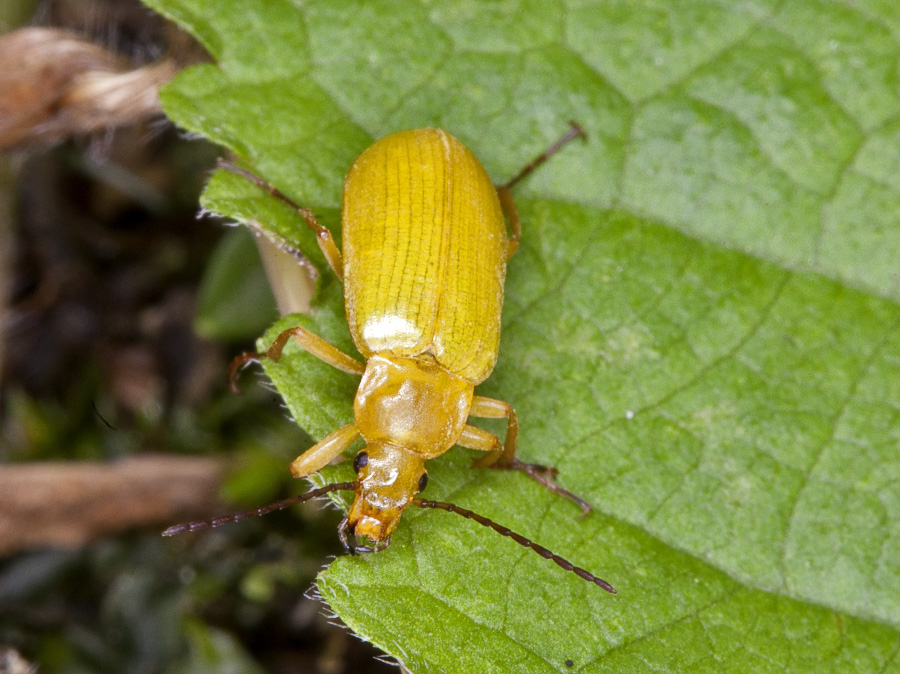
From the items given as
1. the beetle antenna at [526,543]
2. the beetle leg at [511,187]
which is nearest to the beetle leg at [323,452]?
the beetle antenna at [526,543]

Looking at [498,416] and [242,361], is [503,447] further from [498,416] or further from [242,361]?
[242,361]

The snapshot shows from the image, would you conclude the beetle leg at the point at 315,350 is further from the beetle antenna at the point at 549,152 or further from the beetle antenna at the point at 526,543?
the beetle antenna at the point at 549,152

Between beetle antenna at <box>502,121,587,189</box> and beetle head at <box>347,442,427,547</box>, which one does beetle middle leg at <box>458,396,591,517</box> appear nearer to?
beetle head at <box>347,442,427,547</box>

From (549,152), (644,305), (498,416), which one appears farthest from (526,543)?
(549,152)

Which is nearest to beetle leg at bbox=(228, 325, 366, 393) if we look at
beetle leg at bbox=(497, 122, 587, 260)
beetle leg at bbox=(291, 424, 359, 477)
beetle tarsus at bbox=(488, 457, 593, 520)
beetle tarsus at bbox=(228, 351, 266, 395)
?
beetle tarsus at bbox=(228, 351, 266, 395)

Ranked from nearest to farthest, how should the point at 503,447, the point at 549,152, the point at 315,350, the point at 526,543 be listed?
the point at 526,543 → the point at 315,350 → the point at 503,447 → the point at 549,152
